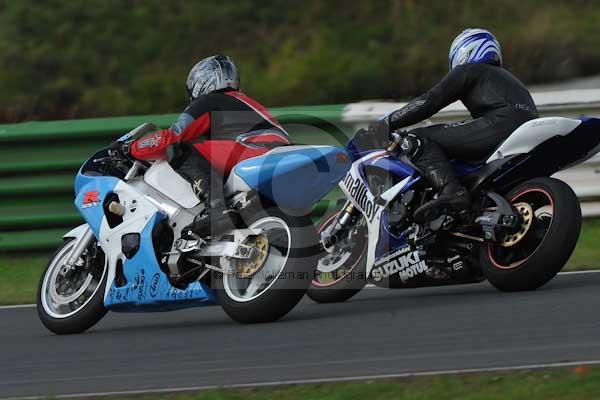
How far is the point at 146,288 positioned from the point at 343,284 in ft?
4.11

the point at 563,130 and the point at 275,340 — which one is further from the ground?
the point at 563,130

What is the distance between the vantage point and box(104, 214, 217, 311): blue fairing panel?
7.30 metres

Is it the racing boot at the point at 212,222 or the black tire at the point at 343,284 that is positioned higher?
the racing boot at the point at 212,222

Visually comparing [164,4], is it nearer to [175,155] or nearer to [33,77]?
[33,77]

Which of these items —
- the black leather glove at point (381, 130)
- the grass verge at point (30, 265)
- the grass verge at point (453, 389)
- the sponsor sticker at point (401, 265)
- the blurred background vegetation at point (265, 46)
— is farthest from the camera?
the blurred background vegetation at point (265, 46)

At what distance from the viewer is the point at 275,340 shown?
6.51 metres

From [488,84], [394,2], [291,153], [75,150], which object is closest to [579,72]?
[394,2]

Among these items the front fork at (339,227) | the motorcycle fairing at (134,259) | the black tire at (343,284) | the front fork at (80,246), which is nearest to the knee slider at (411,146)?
the front fork at (339,227)

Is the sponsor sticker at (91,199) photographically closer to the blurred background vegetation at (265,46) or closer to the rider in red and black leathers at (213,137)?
the rider in red and black leathers at (213,137)

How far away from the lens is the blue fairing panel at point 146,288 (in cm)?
730

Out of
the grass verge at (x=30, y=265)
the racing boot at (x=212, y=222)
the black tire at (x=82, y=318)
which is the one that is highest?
the racing boot at (x=212, y=222)

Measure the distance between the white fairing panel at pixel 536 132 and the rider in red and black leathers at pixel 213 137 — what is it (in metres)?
1.32

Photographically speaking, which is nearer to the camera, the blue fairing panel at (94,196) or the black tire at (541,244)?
the black tire at (541,244)

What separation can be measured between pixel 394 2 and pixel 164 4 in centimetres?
334
